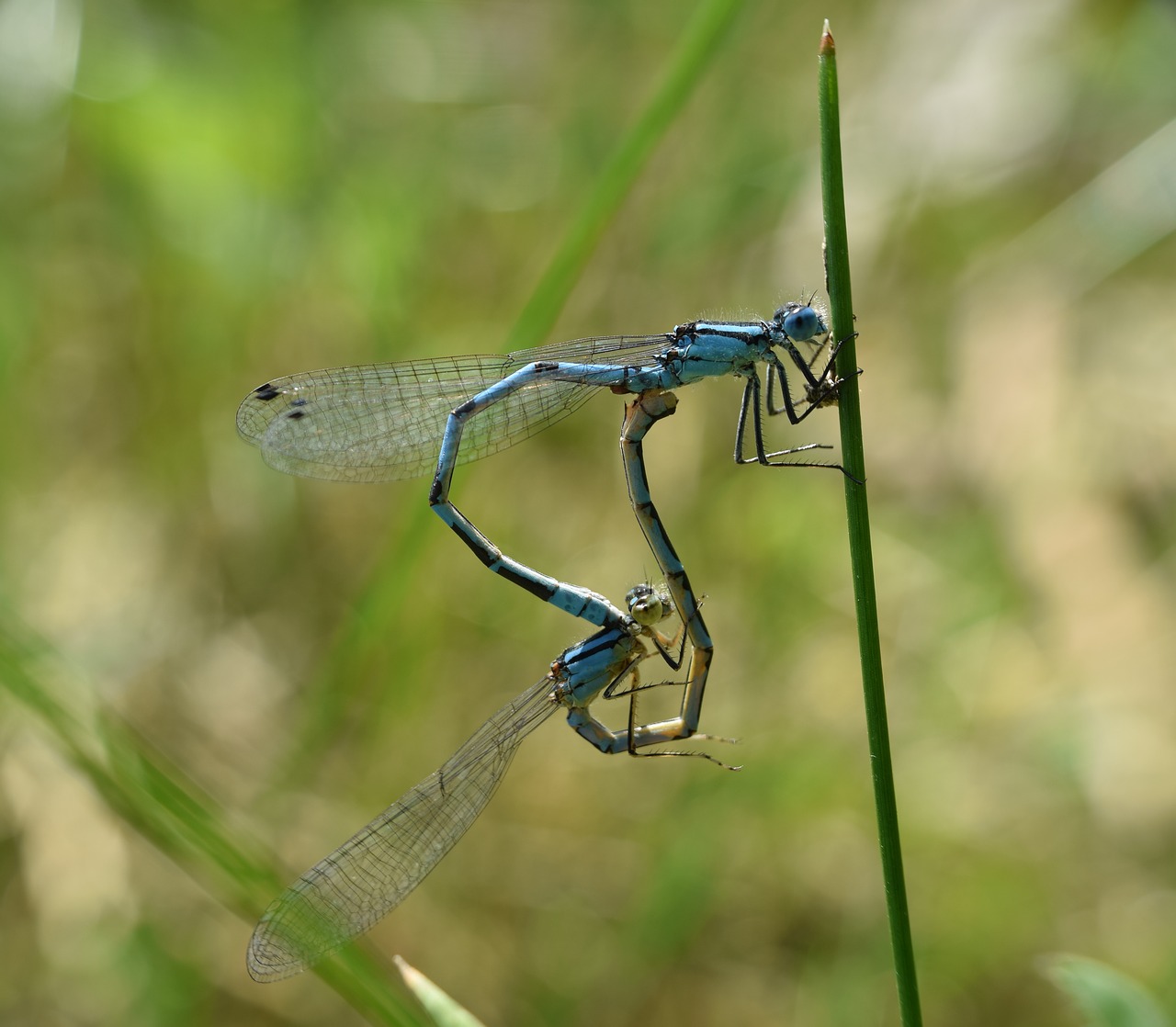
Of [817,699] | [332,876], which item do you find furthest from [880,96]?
[332,876]

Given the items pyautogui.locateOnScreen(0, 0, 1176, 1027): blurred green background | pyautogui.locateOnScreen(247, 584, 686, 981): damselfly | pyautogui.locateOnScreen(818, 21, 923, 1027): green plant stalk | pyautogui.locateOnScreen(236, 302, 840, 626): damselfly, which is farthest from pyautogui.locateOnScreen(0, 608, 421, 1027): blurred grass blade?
pyautogui.locateOnScreen(818, 21, 923, 1027): green plant stalk

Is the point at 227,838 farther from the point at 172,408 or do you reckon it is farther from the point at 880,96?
the point at 880,96

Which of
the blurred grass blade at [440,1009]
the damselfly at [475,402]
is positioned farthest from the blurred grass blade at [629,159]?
the blurred grass blade at [440,1009]

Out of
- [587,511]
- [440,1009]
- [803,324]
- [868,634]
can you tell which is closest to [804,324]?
[803,324]

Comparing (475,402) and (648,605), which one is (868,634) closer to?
(648,605)

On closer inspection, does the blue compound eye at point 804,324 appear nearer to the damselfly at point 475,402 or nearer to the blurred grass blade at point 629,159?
the damselfly at point 475,402

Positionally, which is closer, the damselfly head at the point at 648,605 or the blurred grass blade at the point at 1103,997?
the blurred grass blade at the point at 1103,997
